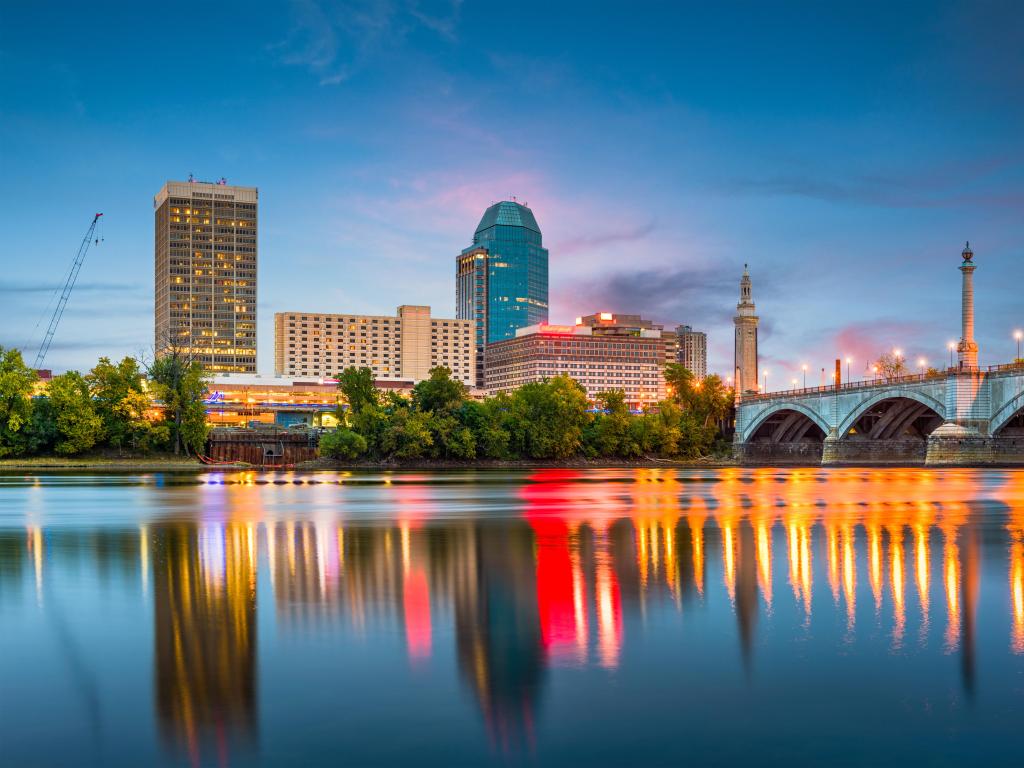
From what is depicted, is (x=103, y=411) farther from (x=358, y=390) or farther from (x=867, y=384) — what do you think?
(x=867, y=384)

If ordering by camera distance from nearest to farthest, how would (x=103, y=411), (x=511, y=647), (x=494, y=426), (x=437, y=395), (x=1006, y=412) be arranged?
(x=511, y=647) → (x=1006, y=412) → (x=103, y=411) → (x=437, y=395) → (x=494, y=426)

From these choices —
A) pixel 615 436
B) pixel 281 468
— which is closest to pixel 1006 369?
pixel 615 436

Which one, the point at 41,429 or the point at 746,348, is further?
the point at 746,348

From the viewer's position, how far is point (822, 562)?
88.0 ft

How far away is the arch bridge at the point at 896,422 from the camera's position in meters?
105

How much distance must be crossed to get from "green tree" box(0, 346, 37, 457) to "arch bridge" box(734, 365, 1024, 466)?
100310 mm

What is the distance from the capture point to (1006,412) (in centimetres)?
10356

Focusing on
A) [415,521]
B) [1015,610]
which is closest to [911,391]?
[415,521]

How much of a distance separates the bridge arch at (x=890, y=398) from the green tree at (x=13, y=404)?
3951 inches

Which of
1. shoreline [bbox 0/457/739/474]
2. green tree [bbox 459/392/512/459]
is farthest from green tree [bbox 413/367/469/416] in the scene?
shoreline [bbox 0/457/739/474]

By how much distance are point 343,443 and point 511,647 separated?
102m

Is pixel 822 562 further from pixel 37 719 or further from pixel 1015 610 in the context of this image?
pixel 37 719

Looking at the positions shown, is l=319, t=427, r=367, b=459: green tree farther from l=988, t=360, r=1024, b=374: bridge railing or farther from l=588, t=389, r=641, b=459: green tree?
l=988, t=360, r=1024, b=374: bridge railing

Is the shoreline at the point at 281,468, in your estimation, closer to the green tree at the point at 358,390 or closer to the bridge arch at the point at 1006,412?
the green tree at the point at 358,390
